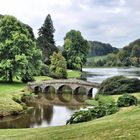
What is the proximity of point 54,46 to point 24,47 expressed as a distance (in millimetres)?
50188

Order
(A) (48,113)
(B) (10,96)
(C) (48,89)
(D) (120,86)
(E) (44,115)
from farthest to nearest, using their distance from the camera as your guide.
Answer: (C) (48,89) < (D) (120,86) < (B) (10,96) < (A) (48,113) < (E) (44,115)

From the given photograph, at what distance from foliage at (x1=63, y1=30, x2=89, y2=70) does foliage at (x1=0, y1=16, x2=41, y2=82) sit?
155 feet

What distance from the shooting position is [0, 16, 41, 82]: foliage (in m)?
80.0

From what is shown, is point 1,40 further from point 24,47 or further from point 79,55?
point 79,55

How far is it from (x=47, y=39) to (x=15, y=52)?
5371 centimetres

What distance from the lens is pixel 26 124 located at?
47.4 meters

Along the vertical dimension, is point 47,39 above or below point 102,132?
above

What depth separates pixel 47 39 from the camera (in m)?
134

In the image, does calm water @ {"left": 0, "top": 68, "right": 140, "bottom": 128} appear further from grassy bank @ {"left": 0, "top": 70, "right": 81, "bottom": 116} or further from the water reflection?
grassy bank @ {"left": 0, "top": 70, "right": 81, "bottom": 116}

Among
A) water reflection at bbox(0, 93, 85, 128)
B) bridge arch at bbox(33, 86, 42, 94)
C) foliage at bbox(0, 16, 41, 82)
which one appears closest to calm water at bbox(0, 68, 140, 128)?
water reflection at bbox(0, 93, 85, 128)

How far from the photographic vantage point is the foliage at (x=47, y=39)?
126412mm

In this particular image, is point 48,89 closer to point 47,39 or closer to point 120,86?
point 120,86

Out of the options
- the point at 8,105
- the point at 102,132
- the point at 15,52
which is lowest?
the point at 8,105

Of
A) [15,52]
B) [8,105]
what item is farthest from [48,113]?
[15,52]
